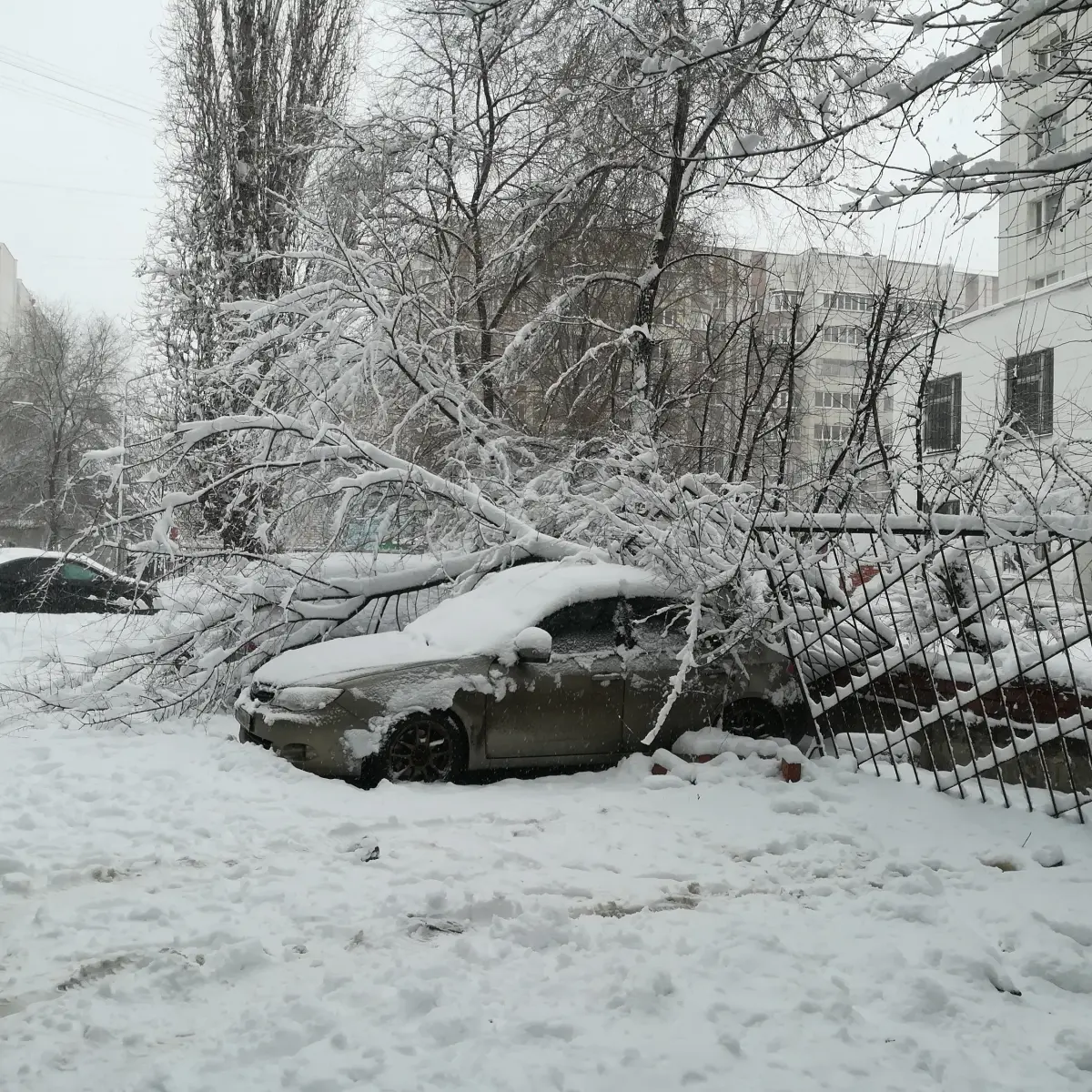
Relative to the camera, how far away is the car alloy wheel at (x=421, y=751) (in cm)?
674

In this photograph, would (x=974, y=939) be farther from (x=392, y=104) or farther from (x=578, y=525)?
(x=392, y=104)

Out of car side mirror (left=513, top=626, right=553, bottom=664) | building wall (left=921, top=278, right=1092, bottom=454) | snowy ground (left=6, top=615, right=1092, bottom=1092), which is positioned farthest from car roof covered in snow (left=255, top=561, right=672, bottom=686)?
building wall (left=921, top=278, right=1092, bottom=454)

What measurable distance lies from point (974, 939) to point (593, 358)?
10749mm

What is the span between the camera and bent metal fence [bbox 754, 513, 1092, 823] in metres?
6.18

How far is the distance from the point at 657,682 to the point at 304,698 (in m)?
2.64

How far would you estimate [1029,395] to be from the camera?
18.3 metres

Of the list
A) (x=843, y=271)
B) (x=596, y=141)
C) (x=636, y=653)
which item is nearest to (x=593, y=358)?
(x=596, y=141)

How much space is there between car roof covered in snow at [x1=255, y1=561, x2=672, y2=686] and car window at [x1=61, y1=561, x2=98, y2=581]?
37.8 feet

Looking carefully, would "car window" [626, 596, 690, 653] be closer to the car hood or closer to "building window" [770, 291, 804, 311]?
the car hood

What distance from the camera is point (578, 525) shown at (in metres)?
9.24

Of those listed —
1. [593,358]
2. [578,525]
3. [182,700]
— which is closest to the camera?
[182,700]

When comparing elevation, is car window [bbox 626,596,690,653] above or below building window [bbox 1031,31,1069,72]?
below

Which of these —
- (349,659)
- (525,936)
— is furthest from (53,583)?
(525,936)

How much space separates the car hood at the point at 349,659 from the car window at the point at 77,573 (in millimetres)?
11618
